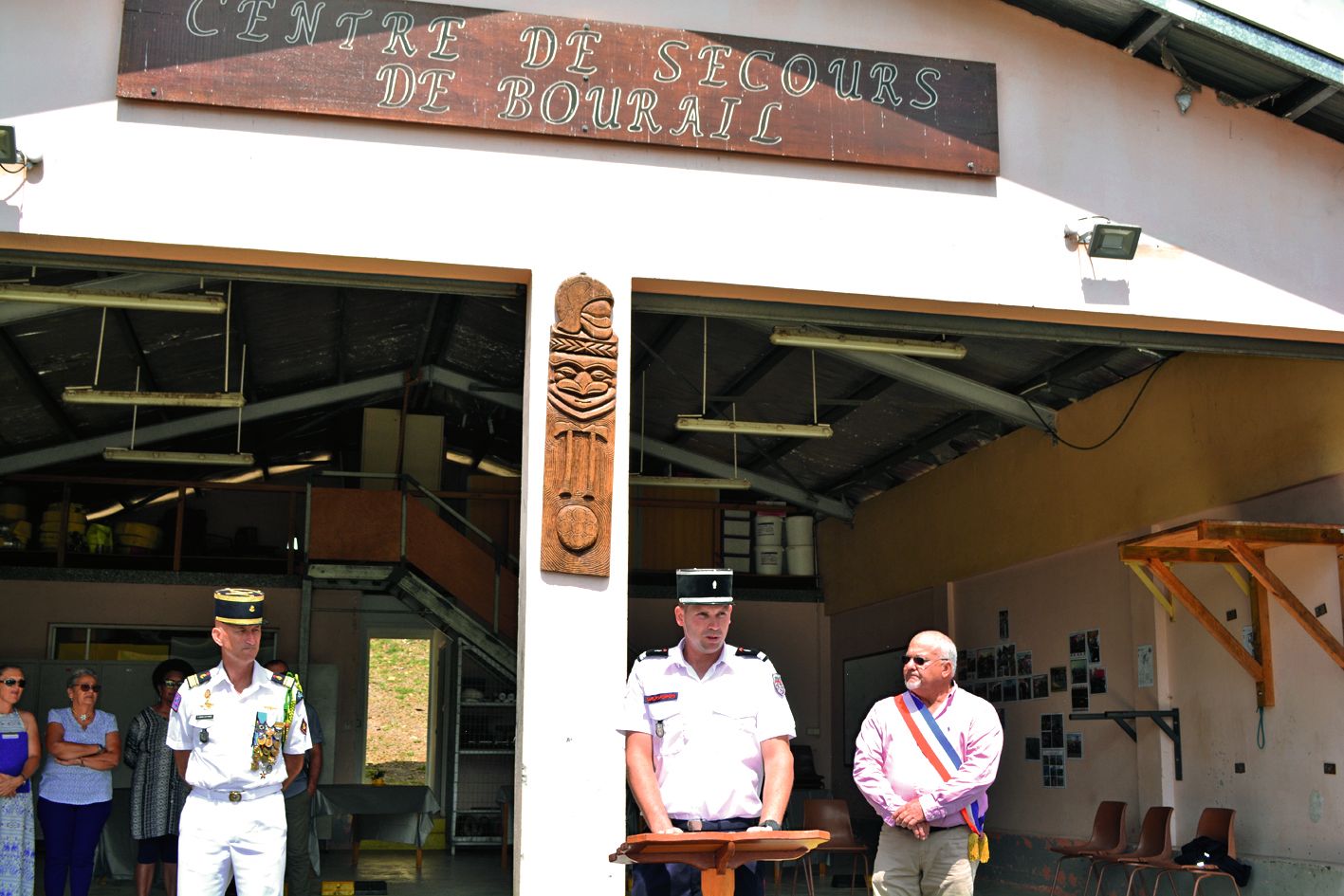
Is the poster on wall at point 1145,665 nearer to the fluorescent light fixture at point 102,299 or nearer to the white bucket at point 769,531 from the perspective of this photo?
the fluorescent light fixture at point 102,299

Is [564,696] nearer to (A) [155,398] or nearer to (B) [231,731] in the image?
(B) [231,731]

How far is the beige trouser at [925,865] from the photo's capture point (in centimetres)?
533

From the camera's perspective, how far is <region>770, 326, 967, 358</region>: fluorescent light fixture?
886 centimetres

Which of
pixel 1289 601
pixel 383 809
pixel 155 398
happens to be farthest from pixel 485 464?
pixel 1289 601

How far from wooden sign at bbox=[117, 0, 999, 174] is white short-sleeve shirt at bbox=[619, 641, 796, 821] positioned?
3.05 m

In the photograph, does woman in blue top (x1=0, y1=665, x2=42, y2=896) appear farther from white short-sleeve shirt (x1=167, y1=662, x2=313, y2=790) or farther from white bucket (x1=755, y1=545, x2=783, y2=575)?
white bucket (x1=755, y1=545, x2=783, y2=575)

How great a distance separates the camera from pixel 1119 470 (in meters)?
11.1

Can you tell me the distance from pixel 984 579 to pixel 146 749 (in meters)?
7.89

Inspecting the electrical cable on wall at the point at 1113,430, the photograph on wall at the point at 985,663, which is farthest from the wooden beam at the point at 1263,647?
the photograph on wall at the point at 985,663

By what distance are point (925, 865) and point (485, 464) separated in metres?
14.4

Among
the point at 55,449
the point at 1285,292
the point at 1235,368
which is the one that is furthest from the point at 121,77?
the point at 55,449

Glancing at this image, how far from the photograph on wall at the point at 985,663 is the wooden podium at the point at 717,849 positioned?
9679 mm

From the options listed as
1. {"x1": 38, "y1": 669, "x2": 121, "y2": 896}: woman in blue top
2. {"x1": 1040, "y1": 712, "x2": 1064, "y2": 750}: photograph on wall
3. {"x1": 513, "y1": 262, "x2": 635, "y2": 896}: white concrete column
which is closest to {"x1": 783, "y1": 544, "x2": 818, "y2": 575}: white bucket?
{"x1": 1040, "y1": 712, "x2": 1064, "y2": 750}: photograph on wall

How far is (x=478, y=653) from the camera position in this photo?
1539 centimetres
